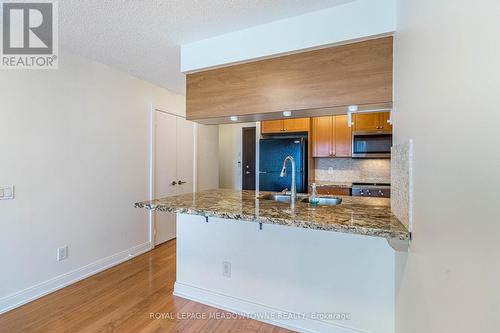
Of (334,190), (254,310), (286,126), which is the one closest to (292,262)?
(254,310)

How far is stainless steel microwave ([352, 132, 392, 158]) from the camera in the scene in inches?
141

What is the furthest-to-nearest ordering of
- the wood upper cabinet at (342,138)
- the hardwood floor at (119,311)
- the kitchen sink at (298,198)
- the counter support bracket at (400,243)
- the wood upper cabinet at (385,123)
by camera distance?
1. the wood upper cabinet at (342,138)
2. the wood upper cabinet at (385,123)
3. the kitchen sink at (298,198)
4. the hardwood floor at (119,311)
5. the counter support bracket at (400,243)

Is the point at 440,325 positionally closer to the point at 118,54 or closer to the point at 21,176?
the point at 21,176

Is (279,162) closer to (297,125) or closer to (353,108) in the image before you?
(297,125)

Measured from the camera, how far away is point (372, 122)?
3.66 meters

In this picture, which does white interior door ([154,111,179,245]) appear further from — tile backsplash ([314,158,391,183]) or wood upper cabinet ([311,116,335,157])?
tile backsplash ([314,158,391,183])

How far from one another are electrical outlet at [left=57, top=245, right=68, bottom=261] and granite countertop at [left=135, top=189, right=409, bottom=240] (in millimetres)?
1341

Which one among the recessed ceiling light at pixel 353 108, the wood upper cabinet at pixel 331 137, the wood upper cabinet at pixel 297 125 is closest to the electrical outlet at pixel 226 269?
the recessed ceiling light at pixel 353 108

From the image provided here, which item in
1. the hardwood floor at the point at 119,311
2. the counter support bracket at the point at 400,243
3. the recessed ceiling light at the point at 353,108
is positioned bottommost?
the hardwood floor at the point at 119,311

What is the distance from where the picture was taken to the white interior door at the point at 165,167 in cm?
358

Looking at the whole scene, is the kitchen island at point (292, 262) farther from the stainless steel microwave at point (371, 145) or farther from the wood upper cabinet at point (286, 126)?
the wood upper cabinet at point (286, 126)

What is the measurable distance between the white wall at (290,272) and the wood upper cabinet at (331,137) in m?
2.45

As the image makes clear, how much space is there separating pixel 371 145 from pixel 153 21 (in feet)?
10.6

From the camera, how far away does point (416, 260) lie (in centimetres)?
105
